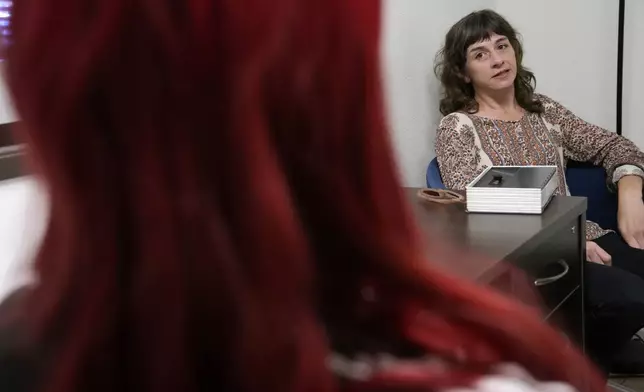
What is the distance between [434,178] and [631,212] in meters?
0.56

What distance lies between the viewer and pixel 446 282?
1.53 feet

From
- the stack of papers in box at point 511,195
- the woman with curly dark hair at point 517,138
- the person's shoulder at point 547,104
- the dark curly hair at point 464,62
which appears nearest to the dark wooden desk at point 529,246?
the stack of papers in box at point 511,195

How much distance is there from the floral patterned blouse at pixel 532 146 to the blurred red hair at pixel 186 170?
1784mm

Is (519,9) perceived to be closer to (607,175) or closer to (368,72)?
(607,175)

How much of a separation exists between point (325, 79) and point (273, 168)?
51 mm

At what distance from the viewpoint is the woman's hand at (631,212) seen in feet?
7.34

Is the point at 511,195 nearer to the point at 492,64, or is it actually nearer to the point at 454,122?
the point at 454,122

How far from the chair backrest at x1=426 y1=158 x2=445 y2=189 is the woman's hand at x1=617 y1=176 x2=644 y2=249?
518 mm

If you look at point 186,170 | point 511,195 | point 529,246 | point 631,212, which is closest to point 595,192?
point 631,212

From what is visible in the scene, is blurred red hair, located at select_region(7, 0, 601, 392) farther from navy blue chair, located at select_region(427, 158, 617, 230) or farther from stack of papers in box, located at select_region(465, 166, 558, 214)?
navy blue chair, located at select_region(427, 158, 617, 230)

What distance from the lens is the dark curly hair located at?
7.97 ft

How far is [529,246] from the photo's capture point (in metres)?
1.50

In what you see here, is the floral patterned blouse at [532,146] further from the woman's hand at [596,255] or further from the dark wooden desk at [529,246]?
the dark wooden desk at [529,246]

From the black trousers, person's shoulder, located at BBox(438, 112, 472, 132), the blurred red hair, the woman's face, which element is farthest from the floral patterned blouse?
the blurred red hair
